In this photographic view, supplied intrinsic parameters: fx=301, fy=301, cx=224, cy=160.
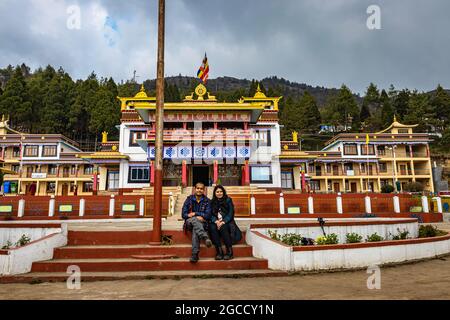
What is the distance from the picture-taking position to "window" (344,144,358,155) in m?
50.0

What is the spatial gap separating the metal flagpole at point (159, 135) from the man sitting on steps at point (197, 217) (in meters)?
0.79

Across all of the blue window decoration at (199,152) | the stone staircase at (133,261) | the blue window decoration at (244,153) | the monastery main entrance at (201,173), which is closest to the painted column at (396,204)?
the blue window decoration at (244,153)

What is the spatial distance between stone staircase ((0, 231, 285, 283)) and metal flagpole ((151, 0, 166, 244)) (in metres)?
0.51

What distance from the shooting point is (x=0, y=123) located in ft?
169

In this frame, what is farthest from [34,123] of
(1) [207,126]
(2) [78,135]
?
(1) [207,126]

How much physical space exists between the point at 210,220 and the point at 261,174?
87.4 feet

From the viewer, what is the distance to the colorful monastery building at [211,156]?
3080cm

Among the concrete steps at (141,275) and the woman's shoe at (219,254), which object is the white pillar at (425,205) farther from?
the woman's shoe at (219,254)

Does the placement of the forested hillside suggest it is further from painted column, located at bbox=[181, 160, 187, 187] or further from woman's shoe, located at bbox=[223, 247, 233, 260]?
woman's shoe, located at bbox=[223, 247, 233, 260]

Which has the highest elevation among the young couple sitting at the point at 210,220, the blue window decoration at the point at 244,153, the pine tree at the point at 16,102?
the pine tree at the point at 16,102

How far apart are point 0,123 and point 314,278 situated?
6110 centimetres

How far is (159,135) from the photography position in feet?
27.8
